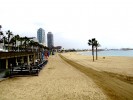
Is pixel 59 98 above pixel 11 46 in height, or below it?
below

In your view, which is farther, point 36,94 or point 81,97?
point 36,94

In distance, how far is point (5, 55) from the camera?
28953 mm

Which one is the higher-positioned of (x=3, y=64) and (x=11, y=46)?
(x=11, y=46)

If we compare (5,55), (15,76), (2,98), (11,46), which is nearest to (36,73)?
(15,76)

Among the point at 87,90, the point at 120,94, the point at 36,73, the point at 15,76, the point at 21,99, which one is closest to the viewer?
the point at 21,99

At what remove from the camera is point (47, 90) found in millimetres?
16875

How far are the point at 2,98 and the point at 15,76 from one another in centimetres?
1129

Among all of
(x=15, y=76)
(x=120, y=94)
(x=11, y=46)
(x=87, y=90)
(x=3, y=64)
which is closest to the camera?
(x=120, y=94)

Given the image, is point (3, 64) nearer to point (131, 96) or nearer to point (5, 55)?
point (5, 55)

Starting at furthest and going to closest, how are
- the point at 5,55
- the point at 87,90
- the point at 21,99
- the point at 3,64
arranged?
1. the point at 3,64
2. the point at 5,55
3. the point at 87,90
4. the point at 21,99

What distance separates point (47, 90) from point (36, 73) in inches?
416

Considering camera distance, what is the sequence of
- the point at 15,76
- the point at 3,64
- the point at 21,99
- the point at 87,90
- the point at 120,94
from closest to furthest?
the point at 21,99
the point at 120,94
the point at 87,90
the point at 15,76
the point at 3,64

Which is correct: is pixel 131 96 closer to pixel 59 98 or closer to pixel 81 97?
pixel 81 97

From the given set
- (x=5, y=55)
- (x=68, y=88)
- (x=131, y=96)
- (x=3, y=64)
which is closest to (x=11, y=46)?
(x=3, y=64)
